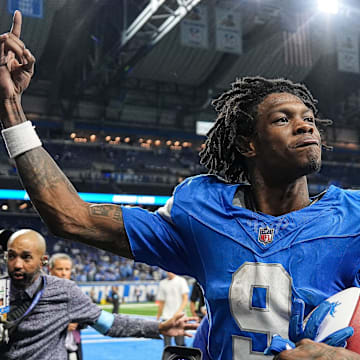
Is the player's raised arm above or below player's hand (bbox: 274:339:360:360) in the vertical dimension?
above

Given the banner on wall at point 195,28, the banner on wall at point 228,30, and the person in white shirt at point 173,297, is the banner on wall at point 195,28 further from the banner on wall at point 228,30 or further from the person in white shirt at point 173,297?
the person in white shirt at point 173,297

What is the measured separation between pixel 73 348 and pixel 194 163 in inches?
820

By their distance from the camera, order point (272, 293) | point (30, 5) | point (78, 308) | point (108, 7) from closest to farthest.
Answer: point (272, 293) < point (78, 308) < point (30, 5) < point (108, 7)

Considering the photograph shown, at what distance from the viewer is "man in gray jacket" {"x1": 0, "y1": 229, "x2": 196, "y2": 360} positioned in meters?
2.94

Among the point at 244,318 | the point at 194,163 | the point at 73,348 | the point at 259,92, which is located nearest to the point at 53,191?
the point at 244,318

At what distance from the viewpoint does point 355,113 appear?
78.7ft

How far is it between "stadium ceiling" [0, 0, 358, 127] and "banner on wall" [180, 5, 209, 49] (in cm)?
31

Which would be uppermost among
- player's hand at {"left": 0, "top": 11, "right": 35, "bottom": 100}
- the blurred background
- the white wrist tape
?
the blurred background

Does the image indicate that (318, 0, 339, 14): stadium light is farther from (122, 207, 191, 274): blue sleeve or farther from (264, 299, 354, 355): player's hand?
(264, 299, 354, 355): player's hand

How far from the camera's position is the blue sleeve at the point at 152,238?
69.1 inches

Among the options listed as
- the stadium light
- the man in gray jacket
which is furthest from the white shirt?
the stadium light

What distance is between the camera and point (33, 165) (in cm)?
166

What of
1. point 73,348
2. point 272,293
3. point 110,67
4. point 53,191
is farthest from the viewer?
point 110,67

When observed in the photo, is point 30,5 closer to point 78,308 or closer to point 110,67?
point 110,67
